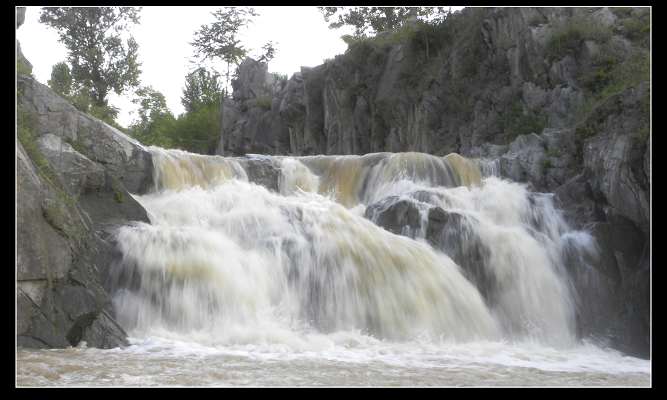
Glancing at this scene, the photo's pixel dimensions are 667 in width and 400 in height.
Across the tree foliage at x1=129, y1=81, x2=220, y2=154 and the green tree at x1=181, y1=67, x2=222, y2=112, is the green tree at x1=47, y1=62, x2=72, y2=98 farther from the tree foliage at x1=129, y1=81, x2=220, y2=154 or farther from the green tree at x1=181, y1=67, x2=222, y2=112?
the green tree at x1=181, y1=67, x2=222, y2=112

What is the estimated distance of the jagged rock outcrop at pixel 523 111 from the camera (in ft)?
38.1

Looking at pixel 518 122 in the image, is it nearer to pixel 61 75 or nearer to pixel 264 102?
pixel 264 102

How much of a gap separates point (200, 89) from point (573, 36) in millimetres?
25473

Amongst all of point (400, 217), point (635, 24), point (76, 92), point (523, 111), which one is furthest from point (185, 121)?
point (400, 217)

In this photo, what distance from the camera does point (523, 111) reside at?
1895cm

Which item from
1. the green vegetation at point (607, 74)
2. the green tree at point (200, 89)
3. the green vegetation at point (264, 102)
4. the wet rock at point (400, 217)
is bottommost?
the wet rock at point (400, 217)

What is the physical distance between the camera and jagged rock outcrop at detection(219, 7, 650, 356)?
1160 centimetres

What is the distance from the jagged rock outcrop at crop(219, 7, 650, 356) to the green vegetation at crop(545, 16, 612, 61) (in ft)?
0.12

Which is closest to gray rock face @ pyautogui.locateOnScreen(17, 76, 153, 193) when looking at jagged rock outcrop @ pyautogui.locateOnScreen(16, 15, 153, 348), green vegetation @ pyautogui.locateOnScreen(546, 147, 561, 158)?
jagged rock outcrop @ pyautogui.locateOnScreen(16, 15, 153, 348)

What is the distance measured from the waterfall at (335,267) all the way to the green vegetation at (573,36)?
7105 mm

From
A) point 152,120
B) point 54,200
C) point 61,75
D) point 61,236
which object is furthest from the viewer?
point 152,120

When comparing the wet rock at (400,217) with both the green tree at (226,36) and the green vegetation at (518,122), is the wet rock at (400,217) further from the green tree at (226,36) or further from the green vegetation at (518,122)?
the green tree at (226,36)

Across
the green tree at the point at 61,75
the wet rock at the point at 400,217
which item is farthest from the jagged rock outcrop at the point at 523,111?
the green tree at the point at 61,75
